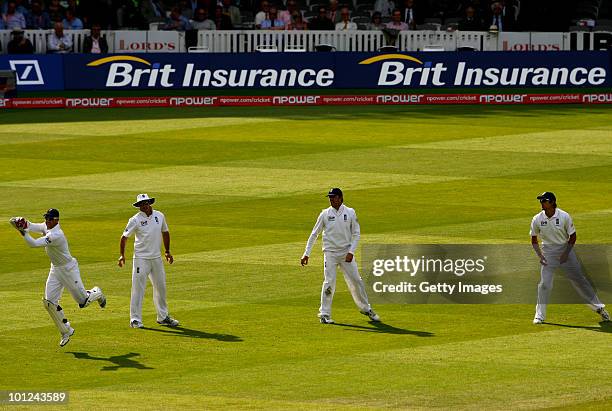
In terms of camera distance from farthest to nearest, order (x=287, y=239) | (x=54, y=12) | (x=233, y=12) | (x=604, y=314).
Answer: (x=233, y=12)
(x=54, y=12)
(x=287, y=239)
(x=604, y=314)

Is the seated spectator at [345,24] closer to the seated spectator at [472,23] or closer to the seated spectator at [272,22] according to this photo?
the seated spectator at [272,22]

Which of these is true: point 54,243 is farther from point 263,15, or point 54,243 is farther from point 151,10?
point 151,10

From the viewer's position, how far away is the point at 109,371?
60.4 feet

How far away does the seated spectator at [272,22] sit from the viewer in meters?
48.2

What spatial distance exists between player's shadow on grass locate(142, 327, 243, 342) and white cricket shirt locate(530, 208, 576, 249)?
16.2 feet

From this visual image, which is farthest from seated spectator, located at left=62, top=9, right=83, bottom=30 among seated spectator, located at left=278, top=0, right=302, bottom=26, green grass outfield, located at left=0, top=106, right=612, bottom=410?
seated spectator, located at left=278, top=0, right=302, bottom=26

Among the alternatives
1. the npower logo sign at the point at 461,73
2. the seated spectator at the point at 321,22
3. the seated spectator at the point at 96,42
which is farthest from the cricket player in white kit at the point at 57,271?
the seated spectator at the point at 321,22

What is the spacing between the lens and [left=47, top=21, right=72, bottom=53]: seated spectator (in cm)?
4547

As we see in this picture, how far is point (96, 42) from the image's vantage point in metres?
45.4

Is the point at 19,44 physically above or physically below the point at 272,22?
below

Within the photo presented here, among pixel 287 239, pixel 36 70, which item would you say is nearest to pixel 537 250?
pixel 287 239

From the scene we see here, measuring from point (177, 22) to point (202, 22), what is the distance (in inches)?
34.9

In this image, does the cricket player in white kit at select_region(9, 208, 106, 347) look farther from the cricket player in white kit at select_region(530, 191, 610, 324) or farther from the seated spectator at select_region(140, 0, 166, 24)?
the seated spectator at select_region(140, 0, 166, 24)

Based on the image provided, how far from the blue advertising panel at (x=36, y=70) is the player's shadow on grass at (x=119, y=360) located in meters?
26.5
